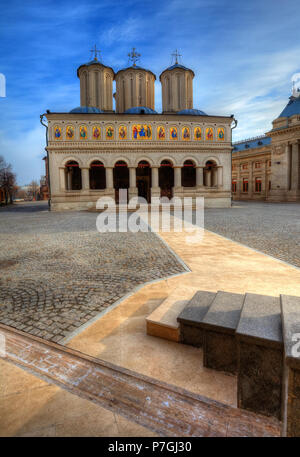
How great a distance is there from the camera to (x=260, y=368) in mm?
2109

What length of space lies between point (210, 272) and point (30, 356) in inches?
157

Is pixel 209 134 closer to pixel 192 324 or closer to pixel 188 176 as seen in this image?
pixel 188 176

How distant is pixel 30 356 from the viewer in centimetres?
295

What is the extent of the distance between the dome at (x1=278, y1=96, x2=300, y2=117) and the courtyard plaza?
132ft

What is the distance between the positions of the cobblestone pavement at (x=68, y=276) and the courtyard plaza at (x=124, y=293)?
0.03m

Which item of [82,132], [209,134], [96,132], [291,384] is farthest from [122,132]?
[291,384]

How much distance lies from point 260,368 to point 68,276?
466 cm

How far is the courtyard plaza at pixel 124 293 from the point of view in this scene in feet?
7.28

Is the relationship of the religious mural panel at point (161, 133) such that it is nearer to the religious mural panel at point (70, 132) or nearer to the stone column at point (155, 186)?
the stone column at point (155, 186)

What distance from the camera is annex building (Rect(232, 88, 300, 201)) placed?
38375mm

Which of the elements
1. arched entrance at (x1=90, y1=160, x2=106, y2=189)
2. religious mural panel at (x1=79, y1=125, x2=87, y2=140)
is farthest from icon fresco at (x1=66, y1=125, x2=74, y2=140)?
arched entrance at (x1=90, y1=160, x2=106, y2=189)

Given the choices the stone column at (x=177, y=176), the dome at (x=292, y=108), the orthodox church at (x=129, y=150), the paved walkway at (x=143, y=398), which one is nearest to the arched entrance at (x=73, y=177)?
the orthodox church at (x=129, y=150)

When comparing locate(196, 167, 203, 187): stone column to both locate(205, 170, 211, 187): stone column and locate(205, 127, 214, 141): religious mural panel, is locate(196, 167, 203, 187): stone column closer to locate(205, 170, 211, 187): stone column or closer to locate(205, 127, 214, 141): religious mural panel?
locate(205, 127, 214, 141): religious mural panel
